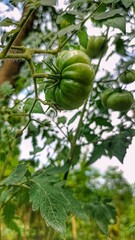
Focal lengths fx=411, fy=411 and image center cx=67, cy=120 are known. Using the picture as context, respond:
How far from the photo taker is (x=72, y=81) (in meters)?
0.85

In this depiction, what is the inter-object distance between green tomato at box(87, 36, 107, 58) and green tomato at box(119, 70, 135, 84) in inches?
4.4

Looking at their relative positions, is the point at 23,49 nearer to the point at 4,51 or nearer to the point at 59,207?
the point at 4,51

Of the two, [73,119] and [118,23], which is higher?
[118,23]

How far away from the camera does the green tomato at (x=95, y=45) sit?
1294 millimetres

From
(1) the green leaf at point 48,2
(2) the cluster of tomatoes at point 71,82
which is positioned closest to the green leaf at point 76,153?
(2) the cluster of tomatoes at point 71,82

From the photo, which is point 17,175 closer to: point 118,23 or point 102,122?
point 118,23

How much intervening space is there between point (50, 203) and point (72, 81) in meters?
0.26

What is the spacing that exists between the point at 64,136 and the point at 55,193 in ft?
1.81

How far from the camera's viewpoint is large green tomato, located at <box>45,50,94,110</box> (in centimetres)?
84

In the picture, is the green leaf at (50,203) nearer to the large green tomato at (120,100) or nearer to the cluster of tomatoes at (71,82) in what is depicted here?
the cluster of tomatoes at (71,82)

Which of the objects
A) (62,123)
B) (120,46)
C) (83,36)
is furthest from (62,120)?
(83,36)

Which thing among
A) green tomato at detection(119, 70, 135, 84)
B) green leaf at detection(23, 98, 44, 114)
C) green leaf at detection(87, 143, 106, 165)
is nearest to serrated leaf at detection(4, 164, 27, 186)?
green leaf at detection(23, 98, 44, 114)

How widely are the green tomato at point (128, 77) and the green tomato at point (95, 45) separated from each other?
11 cm

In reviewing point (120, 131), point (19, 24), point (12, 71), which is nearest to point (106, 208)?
point (120, 131)
